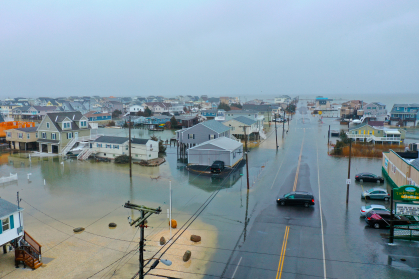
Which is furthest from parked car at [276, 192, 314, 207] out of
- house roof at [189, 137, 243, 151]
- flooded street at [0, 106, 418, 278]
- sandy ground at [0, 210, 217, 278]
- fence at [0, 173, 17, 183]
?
fence at [0, 173, 17, 183]

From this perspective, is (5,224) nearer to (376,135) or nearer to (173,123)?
(376,135)

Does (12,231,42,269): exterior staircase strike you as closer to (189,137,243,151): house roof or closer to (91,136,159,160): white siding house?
(189,137,243,151): house roof

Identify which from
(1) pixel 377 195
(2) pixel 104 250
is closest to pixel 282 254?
(2) pixel 104 250

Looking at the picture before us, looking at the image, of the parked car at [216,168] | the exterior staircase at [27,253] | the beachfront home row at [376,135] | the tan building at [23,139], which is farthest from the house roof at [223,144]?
the tan building at [23,139]

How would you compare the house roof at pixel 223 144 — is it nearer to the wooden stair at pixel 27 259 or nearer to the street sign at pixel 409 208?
the street sign at pixel 409 208

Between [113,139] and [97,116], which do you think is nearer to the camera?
[113,139]

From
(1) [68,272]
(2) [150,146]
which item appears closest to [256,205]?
(1) [68,272]
